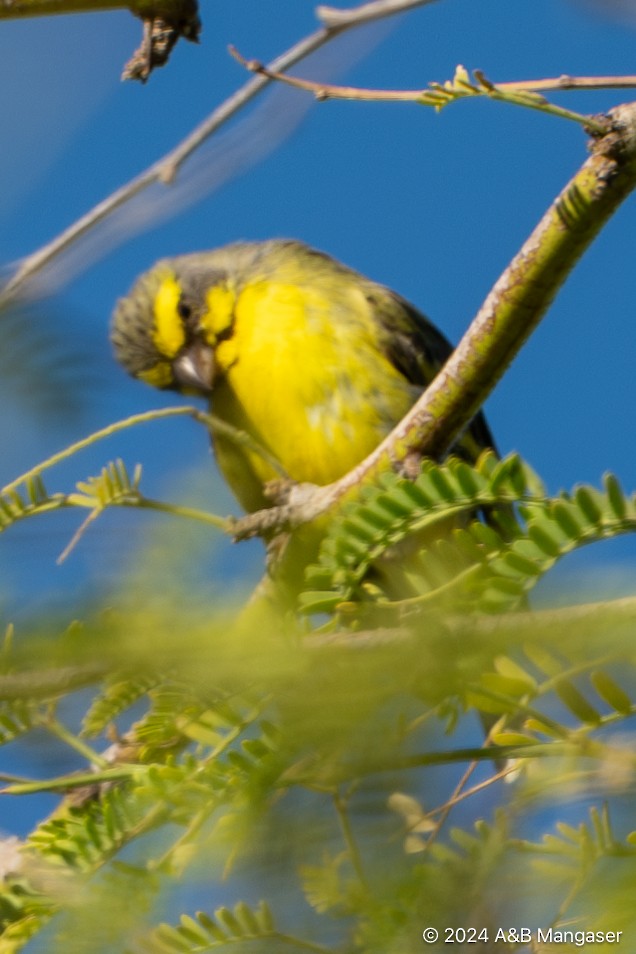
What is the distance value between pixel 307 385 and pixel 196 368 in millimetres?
578

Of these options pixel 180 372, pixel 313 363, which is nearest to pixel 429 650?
pixel 313 363

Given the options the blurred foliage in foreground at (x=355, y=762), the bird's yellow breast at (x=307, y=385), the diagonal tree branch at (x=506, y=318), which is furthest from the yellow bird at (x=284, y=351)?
the blurred foliage in foreground at (x=355, y=762)

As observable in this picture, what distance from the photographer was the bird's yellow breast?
3955 millimetres

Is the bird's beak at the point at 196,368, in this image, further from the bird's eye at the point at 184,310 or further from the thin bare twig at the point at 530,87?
the thin bare twig at the point at 530,87

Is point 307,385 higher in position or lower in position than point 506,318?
higher

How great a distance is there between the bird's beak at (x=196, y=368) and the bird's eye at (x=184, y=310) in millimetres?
191

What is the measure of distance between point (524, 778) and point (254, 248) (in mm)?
4277

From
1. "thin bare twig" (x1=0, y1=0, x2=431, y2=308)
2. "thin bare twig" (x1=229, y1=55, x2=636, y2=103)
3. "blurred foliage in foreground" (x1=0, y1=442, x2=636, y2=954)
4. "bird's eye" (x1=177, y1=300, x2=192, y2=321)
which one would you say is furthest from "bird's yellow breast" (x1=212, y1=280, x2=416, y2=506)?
"blurred foliage in foreground" (x1=0, y1=442, x2=636, y2=954)

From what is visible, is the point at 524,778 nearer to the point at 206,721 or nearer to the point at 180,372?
the point at 206,721

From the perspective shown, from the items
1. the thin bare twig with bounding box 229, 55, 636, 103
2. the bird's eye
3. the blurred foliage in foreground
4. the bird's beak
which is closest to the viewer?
the blurred foliage in foreground

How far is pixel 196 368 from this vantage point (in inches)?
173

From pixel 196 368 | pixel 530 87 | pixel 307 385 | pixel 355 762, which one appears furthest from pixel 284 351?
pixel 355 762

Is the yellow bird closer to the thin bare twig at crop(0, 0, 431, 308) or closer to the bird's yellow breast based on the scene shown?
the bird's yellow breast

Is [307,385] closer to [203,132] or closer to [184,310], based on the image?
[184,310]
